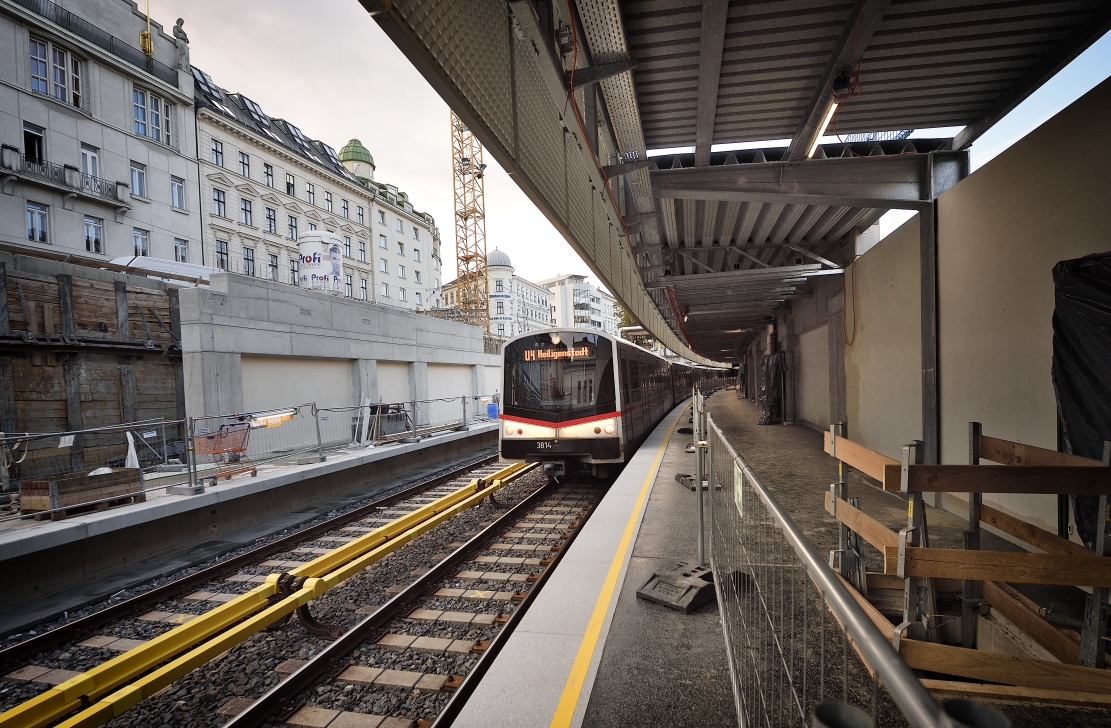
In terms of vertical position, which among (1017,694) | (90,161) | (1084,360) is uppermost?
(90,161)

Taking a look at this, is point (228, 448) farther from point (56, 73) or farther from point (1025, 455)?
point (56, 73)

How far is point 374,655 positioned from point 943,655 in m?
4.15

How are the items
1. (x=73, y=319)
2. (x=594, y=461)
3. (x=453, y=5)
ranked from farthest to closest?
(x=73, y=319) < (x=594, y=461) < (x=453, y=5)

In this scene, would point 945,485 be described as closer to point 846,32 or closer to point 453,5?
point 453,5

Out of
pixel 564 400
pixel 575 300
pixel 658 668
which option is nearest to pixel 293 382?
pixel 564 400

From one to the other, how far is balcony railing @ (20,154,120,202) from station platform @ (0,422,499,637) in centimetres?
2103

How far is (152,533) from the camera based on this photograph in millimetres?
7473

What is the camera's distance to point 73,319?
15.6 metres

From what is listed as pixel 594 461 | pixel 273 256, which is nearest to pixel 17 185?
pixel 273 256

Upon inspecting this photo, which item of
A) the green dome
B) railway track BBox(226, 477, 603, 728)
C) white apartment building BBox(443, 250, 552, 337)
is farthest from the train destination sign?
white apartment building BBox(443, 250, 552, 337)

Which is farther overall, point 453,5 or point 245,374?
point 245,374

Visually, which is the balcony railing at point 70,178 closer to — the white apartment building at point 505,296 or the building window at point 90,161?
the building window at point 90,161

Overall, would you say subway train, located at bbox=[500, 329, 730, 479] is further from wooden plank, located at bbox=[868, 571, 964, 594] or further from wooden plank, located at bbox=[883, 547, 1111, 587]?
wooden plank, located at bbox=[883, 547, 1111, 587]

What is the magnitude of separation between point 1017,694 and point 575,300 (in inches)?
3605
